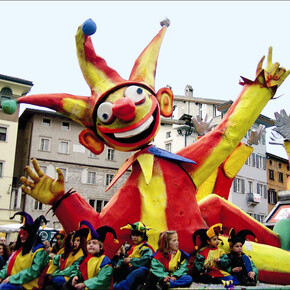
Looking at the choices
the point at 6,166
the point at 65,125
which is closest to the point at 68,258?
the point at 6,166

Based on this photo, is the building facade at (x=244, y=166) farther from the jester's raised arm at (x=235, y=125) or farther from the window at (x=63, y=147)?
the jester's raised arm at (x=235, y=125)

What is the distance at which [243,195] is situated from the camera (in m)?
29.3

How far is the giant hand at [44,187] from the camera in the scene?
5652mm

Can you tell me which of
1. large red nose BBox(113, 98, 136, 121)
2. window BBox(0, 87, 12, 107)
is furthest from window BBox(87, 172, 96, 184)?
large red nose BBox(113, 98, 136, 121)

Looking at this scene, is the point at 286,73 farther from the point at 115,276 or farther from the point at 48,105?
the point at 115,276

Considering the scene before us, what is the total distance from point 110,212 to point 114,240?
45cm

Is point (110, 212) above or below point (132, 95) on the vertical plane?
below

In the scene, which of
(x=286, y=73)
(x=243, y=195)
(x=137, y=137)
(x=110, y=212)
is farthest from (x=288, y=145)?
(x=243, y=195)

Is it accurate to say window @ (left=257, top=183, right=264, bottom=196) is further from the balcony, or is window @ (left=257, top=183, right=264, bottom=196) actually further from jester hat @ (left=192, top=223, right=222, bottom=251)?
jester hat @ (left=192, top=223, right=222, bottom=251)

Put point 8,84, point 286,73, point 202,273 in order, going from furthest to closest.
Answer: point 8,84, point 286,73, point 202,273

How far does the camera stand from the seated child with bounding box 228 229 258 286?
17.1 ft

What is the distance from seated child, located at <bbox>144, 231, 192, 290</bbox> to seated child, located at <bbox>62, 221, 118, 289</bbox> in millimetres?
474

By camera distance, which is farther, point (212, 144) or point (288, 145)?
point (288, 145)

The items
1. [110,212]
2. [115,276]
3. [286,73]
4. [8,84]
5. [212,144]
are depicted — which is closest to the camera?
[115,276]
